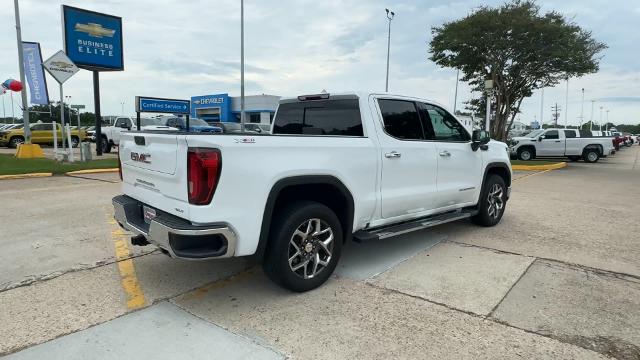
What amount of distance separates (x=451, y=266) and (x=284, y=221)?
82.0 inches

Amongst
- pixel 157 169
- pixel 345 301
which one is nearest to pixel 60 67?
pixel 157 169

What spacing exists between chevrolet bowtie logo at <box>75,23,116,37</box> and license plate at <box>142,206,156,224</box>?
56.6ft

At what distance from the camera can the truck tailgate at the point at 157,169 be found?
3355 mm

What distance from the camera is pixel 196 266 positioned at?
4637 millimetres

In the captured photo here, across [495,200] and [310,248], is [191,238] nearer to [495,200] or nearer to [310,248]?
[310,248]

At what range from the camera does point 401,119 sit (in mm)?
4844

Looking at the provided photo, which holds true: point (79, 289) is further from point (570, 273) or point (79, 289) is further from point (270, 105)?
point (270, 105)

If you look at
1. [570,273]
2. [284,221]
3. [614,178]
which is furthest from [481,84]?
[284,221]

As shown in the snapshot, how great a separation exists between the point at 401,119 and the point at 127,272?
329 centimetres

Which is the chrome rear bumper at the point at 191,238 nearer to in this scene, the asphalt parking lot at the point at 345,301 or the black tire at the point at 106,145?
the asphalt parking lot at the point at 345,301

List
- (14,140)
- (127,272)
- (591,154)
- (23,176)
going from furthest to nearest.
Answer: (14,140) < (591,154) < (23,176) < (127,272)

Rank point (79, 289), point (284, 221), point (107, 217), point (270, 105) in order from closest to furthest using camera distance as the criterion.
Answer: point (284, 221) < point (79, 289) < point (107, 217) < point (270, 105)

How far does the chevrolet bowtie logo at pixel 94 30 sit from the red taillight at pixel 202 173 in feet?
59.1

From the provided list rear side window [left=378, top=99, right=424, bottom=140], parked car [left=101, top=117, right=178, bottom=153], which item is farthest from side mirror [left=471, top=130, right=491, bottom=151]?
parked car [left=101, top=117, right=178, bottom=153]
